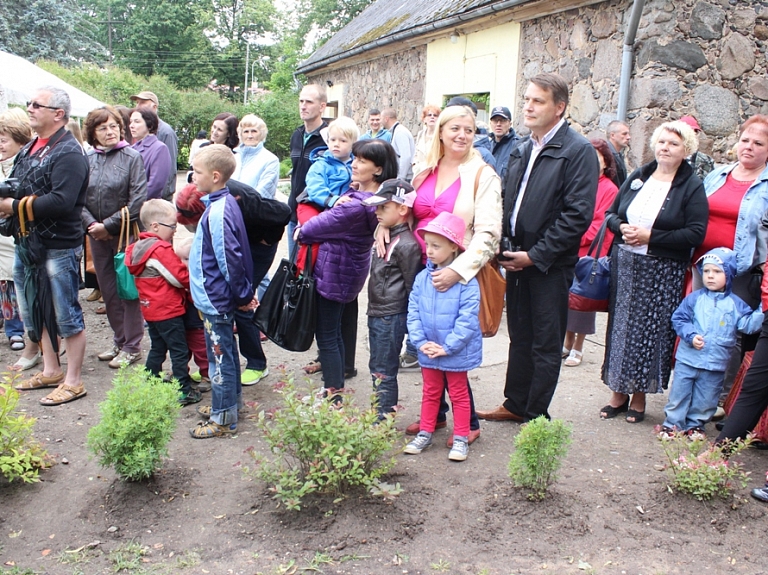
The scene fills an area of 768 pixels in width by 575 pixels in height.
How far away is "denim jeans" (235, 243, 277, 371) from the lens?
471cm

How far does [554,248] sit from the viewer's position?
12.3 ft

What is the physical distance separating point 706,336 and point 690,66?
4216 millimetres

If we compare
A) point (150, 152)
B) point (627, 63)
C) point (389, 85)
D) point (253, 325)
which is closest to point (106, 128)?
point (150, 152)

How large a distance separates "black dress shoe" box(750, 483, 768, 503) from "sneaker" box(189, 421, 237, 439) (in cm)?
280

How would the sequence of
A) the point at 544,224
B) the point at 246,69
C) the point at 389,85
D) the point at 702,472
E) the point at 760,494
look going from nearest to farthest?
the point at 702,472 → the point at 760,494 → the point at 544,224 → the point at 389,85 → the point at 246,69

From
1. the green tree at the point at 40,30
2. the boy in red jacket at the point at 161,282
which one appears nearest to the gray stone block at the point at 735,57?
the boy in red jacket at the point at 161,282

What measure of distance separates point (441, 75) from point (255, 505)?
969 centimetres

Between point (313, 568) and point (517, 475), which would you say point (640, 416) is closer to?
point (517, 475)

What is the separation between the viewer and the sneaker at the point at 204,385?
15.7 feet

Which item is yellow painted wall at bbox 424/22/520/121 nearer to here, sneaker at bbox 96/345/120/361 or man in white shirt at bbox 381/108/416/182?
man in white shirt at bbox 381/108/416/182

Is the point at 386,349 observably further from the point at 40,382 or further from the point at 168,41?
the point at 168,41

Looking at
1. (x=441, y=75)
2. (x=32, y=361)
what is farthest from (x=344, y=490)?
(x=441, y=75)

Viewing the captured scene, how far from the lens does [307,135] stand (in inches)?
223

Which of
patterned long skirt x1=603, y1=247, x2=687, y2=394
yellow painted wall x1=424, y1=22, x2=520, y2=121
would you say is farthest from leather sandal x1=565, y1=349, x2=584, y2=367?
yellow painted wall x1=424, y1=22, x2=520, y2=121
